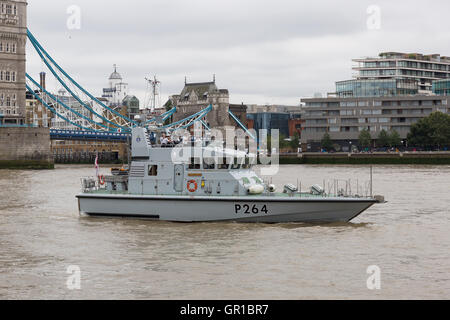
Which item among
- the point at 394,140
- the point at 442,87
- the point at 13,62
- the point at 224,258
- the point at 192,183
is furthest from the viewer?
the point at 442,87

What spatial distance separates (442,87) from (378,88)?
10045 mm

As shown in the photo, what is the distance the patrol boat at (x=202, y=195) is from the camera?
71.4 ft

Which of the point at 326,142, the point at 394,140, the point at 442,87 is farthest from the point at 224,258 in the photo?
the point at 442,87

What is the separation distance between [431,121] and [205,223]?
69.2 m

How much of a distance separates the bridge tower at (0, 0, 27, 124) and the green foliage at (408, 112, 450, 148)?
47.4 meters

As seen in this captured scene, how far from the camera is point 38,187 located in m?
42.3

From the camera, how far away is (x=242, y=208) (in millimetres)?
22031

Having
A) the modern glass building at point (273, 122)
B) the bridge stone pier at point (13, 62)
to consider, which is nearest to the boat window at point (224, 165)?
the bridge stone pier at point (13, 62)

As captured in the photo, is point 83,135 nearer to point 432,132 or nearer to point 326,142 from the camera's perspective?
point 326,142

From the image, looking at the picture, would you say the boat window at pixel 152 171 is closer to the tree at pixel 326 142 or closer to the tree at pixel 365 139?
the tree at pixel 365 139

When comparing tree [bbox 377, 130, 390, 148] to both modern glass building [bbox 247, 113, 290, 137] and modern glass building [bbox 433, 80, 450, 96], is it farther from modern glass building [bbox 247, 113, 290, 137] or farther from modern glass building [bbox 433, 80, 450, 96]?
modern glass building [bbox 247, 113, 290, 137]
